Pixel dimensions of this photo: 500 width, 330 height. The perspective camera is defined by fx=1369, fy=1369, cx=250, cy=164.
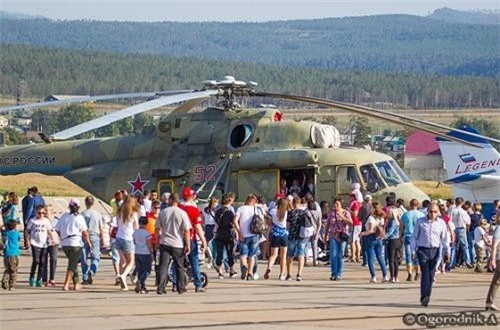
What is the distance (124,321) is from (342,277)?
8724 millimetres

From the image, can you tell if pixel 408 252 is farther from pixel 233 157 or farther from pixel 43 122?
pixel 43 122

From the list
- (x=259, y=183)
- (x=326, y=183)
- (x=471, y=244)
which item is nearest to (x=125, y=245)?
(x=259, y=183)

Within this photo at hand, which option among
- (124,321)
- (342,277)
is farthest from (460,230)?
(124,321)

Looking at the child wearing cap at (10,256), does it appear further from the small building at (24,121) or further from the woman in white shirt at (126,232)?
the small building at (24,121)

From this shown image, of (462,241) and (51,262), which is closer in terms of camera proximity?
(51,262)

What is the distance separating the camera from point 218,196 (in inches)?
1152

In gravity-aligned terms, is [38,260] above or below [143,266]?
above

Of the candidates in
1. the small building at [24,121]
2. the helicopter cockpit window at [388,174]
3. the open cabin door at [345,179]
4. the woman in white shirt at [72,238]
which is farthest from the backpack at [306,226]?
the small building at [24,121]

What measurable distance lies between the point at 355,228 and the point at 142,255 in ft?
26.1

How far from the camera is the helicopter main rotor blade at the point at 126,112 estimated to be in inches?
949

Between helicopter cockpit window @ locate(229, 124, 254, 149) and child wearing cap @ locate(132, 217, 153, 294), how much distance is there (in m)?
9.05

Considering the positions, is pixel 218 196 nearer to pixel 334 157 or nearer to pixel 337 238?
pixel 334 157

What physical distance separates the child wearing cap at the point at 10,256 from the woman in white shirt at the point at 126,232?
152cm

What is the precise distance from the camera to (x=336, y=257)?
23922 mm
